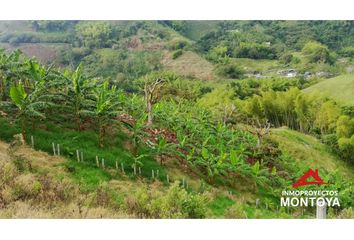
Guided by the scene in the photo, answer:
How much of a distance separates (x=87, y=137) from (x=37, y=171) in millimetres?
1782

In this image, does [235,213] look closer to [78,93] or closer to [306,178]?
[306,178]

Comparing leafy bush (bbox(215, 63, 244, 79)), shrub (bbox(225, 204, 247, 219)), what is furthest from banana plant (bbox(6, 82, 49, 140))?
shrub (bbox(225, 204, 247, 219))

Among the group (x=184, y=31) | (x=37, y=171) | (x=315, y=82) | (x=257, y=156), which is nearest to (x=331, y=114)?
(x=315, y=82)

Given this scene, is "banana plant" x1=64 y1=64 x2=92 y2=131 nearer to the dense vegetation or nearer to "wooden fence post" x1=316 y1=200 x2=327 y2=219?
the dense vegetation

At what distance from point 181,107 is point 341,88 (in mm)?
4073

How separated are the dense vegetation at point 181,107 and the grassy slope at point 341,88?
174 mm

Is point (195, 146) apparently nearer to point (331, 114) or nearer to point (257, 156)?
point (257, 156)

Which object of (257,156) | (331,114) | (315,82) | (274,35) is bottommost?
(257,156)

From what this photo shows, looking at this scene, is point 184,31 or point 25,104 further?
point 184,31

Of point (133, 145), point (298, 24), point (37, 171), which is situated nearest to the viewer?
point (37, 171)

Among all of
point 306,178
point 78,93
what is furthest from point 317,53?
point 78,93

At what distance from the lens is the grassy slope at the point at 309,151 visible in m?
10.6

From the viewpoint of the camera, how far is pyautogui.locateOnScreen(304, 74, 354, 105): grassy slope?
1133cm

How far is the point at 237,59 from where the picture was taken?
11.9 m
